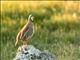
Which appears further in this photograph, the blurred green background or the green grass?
the blurred green background

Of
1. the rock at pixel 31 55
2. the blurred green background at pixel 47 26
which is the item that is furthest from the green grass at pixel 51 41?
the rock at pixel 31 55

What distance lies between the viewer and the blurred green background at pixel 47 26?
38.1 feet

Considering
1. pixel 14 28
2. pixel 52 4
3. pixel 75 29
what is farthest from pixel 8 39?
pixel 52 4

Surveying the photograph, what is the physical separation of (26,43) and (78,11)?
7.10 meters

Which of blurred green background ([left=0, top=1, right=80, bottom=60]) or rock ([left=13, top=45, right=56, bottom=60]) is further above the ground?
rock ([left=13, top=45, right=56, bottom=60])

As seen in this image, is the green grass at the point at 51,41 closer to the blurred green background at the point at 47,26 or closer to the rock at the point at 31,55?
the blurred green background at the point at 47,26

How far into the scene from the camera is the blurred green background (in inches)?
457

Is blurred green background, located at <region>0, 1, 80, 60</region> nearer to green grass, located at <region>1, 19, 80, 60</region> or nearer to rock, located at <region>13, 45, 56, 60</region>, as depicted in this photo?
green grass, located at <region>1, 19, 80, 60</region>

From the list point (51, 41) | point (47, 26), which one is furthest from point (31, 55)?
point (47, 26)

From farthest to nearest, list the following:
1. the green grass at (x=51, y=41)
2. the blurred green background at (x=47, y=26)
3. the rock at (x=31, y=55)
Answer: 1. the blurred green background at (x=47, y=26)
2. the green grass at (x=51, y=41)
3. the rock at (x=31, y=55)

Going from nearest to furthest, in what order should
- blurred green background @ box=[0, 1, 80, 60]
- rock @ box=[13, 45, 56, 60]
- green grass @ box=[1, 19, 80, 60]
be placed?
rock @ box=[13, 45, 56, 60] < green grass @ box=[1, 19, 80, 60] < blurred green background @ box=[0, 1, 80, 60]

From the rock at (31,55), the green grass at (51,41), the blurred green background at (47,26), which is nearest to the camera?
the rock at (31,55)

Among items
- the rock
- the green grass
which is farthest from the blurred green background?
the rock

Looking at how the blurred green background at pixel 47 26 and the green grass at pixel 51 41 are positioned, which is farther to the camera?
the blurred green background at pixel 47 26
